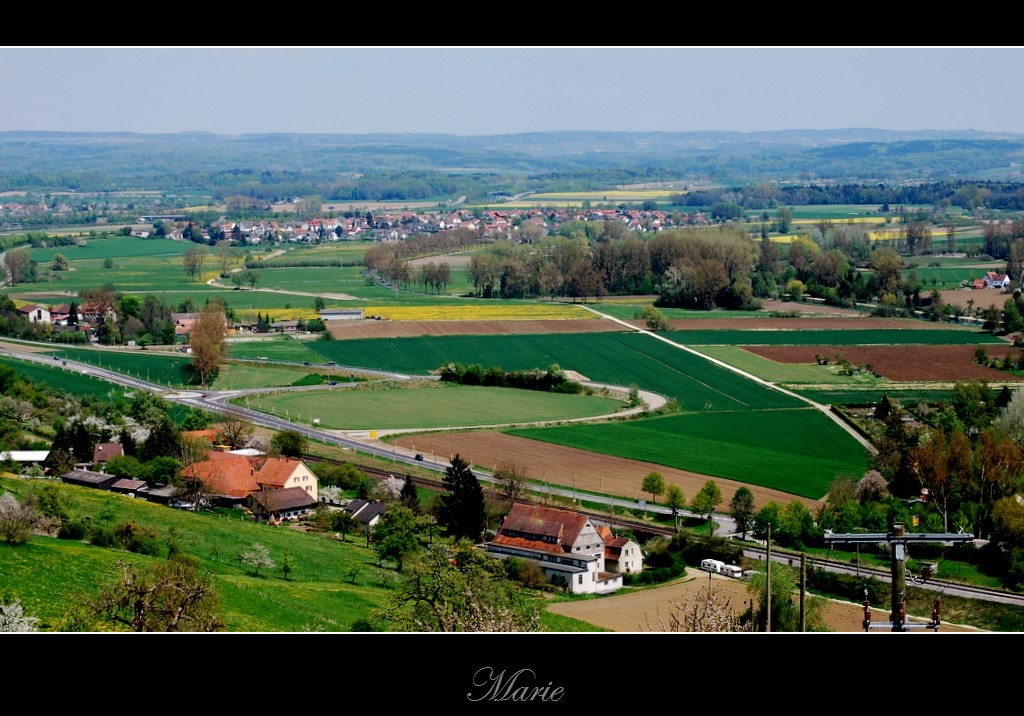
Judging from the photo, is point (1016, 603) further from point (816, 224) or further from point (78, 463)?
point (816, 224)

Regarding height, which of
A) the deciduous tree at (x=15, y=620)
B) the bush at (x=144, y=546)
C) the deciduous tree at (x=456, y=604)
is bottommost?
the bush at (x=144, y=546)

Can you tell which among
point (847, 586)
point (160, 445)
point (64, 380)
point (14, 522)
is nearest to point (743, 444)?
point (847, 586)

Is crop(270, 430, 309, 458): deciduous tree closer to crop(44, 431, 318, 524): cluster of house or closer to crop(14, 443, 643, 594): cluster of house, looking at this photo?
crop(14, 443, 643, 594): cluster of house

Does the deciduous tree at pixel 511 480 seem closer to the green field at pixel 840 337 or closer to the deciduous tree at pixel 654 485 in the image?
the deciduous tree at pixel 654 485

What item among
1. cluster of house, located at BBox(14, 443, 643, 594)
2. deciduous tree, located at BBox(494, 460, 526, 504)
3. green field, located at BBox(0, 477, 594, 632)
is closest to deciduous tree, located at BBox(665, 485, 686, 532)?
cluster of house, located at BBox(14, 443, 643, 594)

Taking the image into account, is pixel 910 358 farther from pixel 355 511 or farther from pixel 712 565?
pixel 712 565

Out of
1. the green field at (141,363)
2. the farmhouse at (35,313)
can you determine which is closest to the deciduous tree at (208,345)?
the green field at (141,363)
